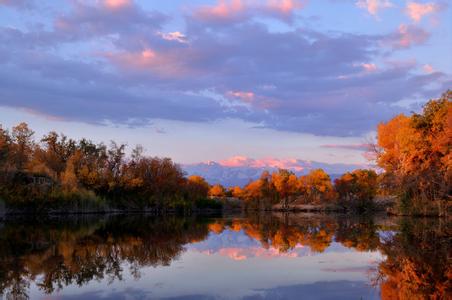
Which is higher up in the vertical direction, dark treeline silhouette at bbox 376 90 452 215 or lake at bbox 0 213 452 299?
dark treeline silhouette at bbox 376 90 452 215

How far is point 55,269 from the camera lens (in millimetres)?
14531

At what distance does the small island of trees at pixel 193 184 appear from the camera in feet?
138

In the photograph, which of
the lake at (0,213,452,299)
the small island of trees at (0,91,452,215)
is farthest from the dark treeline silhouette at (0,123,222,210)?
→ the lake at (0,213,452,299)

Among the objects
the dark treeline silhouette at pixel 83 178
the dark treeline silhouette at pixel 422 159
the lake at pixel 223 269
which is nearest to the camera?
the lake at pixel 223 269

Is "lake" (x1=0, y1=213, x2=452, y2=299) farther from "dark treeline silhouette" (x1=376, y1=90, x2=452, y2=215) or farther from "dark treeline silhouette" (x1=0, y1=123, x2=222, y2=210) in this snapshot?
"dark treeline silhouette" (x1=0, y1=123, x2=222, y2=210)

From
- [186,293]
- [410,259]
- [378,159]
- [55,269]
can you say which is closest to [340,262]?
[410,259]

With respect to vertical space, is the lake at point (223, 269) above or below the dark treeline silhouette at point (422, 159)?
below

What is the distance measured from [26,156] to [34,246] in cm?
4606

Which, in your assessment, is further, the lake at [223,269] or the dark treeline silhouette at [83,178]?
the dark treeline silhouette at [83,178]

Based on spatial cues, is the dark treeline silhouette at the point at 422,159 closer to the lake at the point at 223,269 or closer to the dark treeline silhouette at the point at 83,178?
the lake at the point at 223,269

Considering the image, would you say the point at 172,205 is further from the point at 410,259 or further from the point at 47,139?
the point at 410,259

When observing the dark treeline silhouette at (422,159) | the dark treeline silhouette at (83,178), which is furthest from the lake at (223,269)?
the dark treeline silhouette at (83,178)

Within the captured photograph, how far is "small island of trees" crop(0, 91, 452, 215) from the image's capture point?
42.2m

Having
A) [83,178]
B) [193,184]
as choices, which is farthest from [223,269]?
[193,184]
